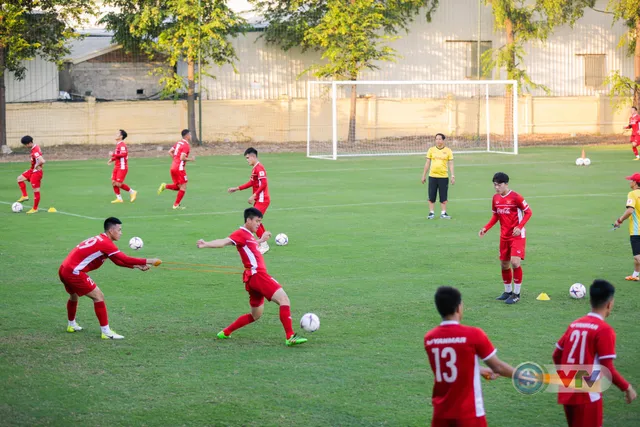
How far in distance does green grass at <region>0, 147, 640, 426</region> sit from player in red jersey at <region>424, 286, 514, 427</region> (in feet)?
6.33

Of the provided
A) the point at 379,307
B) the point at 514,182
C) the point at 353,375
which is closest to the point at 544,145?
the point at 514,182

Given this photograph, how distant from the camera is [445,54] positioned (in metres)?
54.1

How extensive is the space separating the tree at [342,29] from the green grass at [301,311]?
24.0 metres

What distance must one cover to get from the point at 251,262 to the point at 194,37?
37.3 metres

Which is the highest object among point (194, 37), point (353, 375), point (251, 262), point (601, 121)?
point (194, 37)

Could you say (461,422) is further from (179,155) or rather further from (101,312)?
(179,155)

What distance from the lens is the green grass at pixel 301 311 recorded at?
840cm

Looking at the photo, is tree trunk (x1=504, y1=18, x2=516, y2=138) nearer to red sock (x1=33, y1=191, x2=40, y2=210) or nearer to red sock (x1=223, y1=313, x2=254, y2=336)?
red sock (x1=33, y1=191, x2=40, y2=210)

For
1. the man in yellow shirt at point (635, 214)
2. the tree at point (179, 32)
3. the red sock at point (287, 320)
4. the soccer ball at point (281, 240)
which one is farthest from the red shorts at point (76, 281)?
the tree at point (179, 32)

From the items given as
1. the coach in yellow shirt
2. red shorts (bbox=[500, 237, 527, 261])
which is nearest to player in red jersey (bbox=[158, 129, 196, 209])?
the coach in yellow shirt

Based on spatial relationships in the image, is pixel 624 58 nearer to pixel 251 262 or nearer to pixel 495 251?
pixel 495 251

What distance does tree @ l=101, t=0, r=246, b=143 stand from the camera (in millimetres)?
45375

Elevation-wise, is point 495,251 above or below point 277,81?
below

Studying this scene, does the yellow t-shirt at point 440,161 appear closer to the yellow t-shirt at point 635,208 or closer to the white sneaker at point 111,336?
the yellow t-shirt at point 635,208
